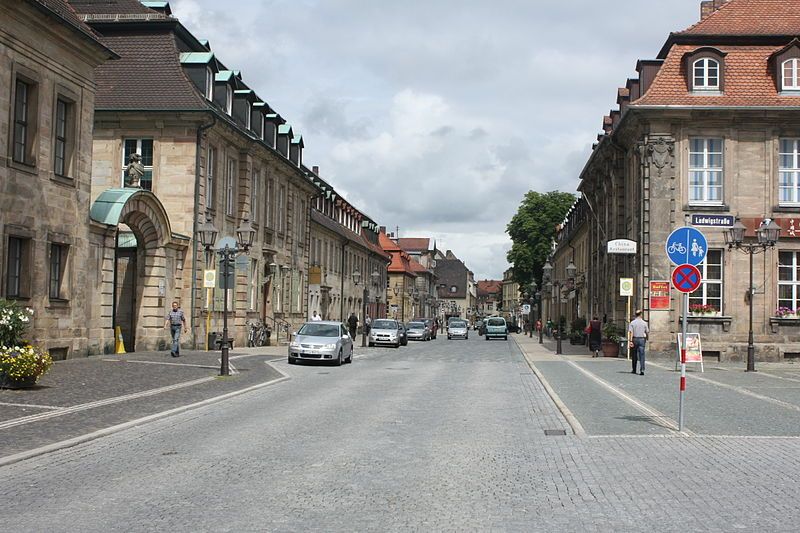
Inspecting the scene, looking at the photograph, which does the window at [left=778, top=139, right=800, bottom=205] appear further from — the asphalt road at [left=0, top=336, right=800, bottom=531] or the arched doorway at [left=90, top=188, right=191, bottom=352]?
the arched doorway at [left=90, top=188, right=191, bottom=352]

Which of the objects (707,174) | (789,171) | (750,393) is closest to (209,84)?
(707,174)

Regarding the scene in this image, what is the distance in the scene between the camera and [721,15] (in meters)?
35.0

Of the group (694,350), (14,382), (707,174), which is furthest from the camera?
(707,174)

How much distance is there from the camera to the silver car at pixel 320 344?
94.4 ft

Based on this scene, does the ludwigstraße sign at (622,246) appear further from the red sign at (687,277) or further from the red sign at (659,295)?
the red sign at (687,277)

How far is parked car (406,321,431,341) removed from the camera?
6469 cm

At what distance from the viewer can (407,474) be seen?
934 cm

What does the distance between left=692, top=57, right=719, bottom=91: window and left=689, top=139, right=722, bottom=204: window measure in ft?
6.77

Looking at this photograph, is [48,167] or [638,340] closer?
[48,167]

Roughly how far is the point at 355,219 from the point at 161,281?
48.3 m

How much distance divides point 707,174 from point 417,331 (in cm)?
3401

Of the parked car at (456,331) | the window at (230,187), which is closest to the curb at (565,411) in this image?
the window at (230,187)

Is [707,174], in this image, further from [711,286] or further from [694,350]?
[694,350]

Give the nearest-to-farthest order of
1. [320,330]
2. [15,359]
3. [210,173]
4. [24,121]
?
1. [15,359]
2. [24,121]
3. [320,330]
4. [210,173]
